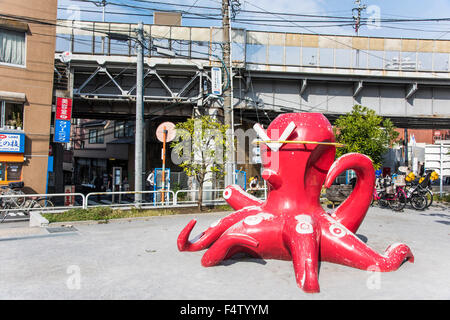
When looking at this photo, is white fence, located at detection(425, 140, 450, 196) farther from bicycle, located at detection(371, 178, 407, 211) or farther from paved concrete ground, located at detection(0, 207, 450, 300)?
paved concrete ground, located at detection(0, 207, 450, 300)

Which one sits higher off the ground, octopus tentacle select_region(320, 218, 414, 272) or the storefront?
the storefront

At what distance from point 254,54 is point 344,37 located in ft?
18.6

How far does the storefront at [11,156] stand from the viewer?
17.3 metres

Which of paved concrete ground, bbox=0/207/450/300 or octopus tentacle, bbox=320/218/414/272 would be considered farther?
octopus tentacle, bbox=320/218/414/272

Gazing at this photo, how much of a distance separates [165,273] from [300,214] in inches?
107

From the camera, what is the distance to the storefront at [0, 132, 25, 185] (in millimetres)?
17308

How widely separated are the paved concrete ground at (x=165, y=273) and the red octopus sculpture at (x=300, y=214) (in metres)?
0.33

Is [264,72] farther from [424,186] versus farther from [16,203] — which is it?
[16,203]

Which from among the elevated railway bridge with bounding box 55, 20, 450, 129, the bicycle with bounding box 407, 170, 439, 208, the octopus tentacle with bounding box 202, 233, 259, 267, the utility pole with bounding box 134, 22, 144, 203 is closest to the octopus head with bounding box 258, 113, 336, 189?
the octopus tentacle with bounding box 202, 233, 259, 267

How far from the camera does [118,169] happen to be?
28797 mm

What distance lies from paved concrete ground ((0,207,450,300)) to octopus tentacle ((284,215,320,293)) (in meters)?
0.19

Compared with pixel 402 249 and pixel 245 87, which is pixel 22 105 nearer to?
pixel 245 87

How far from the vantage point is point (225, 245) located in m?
6.58

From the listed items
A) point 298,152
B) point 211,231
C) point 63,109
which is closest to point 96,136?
point 63,109
